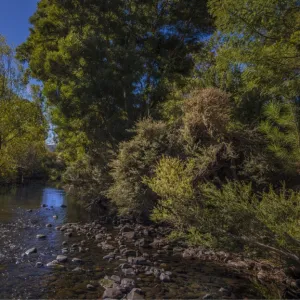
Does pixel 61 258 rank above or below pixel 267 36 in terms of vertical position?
below

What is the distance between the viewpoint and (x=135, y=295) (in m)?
5.15

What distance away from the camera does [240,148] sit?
9594 mm

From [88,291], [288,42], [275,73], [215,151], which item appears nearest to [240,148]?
[215,151]

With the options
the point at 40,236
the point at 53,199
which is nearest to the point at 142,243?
the point at 40,236

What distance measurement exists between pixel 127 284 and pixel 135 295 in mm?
643

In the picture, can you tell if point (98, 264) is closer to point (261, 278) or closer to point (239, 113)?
point (261, 278)

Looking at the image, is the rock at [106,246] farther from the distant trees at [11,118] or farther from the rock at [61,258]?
the distant trees at [11,118]

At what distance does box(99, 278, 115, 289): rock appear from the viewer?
5.73m

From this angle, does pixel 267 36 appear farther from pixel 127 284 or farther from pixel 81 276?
pixel 81 276

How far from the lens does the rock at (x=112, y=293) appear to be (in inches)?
205

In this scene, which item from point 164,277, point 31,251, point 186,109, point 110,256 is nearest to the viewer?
point 164,277

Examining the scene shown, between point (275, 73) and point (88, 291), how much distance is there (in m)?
6.66

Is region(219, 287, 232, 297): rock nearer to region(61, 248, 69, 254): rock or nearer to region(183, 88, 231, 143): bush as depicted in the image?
region(61, 248, 69, 254): rock

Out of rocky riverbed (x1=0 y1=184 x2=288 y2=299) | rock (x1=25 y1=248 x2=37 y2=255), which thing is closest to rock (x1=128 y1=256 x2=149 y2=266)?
rocky riverbed (x1=0 y1=184 x2=288 y2=299)
